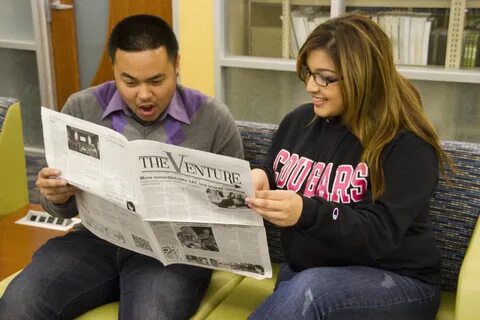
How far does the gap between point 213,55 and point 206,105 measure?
63.7 inches

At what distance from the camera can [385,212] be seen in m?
1.26

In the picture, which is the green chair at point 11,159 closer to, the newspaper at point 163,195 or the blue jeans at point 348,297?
the newspaper at point 163,195

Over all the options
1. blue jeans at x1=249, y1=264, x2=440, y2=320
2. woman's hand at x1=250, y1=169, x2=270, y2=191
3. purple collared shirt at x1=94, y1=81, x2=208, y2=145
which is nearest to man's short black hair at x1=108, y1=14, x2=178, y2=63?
purple collared shirt at x1=94, y1=81, x2=208, y2=145

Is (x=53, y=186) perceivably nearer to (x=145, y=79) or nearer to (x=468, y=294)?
(x=145, y=79)

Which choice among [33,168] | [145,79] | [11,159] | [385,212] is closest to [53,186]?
[145,79]

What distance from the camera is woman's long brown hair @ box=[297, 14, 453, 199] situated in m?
1.30

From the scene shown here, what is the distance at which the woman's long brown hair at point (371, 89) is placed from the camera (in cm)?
130

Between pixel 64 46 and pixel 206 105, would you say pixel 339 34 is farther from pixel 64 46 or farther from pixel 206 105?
pixel 64 46

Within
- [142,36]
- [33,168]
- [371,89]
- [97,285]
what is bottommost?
[33,168]

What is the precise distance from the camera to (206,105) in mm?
1598

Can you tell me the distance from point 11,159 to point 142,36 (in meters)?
0.78

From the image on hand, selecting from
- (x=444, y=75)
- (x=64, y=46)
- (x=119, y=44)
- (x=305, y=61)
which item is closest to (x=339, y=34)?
(x=305, y=61)

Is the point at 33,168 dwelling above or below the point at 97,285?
below

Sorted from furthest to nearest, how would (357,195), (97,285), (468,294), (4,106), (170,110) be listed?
(4,106)
(170,110)
(97,285)
(357,195)
(468,294)
